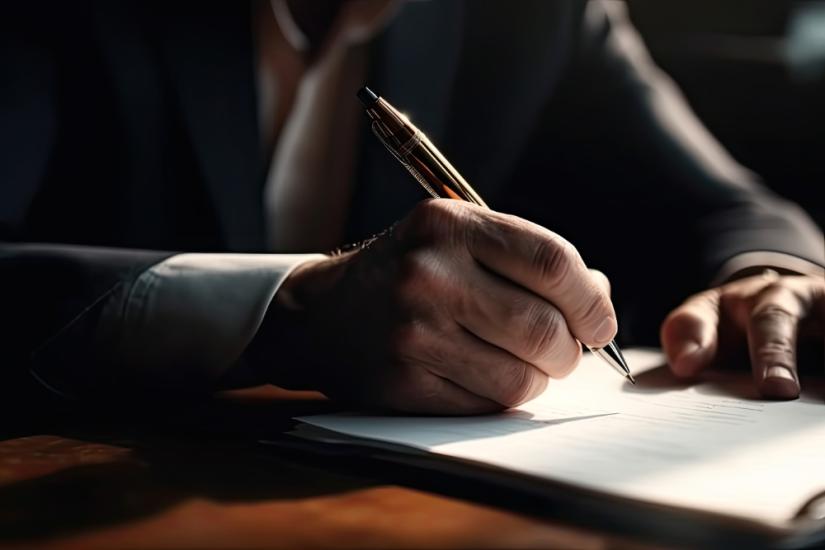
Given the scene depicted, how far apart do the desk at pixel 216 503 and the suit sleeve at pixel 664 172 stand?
2.19ft

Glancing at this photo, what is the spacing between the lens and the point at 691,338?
0.75 meters

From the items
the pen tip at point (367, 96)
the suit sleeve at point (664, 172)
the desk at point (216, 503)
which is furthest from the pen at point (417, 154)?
the suit sleeve at point (664, 172)

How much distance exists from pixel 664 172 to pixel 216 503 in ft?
3.33

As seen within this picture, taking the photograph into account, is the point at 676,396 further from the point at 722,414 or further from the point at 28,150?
the point at 28,150

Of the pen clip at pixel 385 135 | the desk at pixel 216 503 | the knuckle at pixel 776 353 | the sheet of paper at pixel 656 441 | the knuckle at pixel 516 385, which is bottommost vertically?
the desk at pixel 216 503

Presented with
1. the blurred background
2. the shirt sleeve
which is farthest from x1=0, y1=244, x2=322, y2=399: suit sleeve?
the blurred background

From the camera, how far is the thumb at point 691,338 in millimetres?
733

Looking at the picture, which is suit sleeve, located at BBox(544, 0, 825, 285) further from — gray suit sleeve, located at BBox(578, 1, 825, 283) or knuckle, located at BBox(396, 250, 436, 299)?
knuckle, located at BBox(396, 250, 436, 299)

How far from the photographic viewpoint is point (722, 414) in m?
0.57

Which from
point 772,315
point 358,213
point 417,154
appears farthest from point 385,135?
point 358,213

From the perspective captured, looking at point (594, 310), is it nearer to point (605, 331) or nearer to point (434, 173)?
point (605, 331)

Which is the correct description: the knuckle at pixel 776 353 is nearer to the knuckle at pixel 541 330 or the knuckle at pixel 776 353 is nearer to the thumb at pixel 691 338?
the thumb at pixel 691 338

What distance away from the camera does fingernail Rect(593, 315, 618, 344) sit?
0.56 metres

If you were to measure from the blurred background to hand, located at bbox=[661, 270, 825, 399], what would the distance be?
0.94 metres
